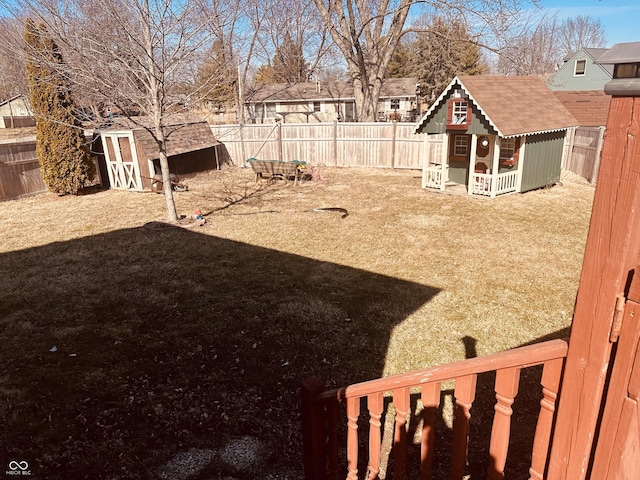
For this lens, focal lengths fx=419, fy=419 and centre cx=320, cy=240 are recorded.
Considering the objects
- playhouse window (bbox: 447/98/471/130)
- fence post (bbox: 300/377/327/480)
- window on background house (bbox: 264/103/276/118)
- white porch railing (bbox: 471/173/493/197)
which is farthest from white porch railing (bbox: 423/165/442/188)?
window on background house (bbox: 264/103/276/118)

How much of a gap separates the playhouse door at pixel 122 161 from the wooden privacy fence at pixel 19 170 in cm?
258

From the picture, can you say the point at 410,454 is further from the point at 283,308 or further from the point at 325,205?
the point at 325,205

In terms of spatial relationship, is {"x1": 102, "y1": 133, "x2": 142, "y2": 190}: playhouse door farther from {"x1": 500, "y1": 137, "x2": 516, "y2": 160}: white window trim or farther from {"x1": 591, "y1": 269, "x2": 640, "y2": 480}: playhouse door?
{"x1": 591, "y1": 269, "x2": 640, "y2": 480}: playhouse door

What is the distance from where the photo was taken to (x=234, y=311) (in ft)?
22.9

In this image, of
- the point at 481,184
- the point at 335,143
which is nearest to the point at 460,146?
the point at 481,184

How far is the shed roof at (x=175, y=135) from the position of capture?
16.4m

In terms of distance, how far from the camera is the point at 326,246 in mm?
10117

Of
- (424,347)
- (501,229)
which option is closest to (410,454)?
(424,347)

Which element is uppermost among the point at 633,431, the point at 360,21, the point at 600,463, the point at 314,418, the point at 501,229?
the point at 360,21

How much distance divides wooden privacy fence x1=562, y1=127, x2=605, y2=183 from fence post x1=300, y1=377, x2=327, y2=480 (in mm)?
17036

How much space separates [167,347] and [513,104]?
1362 centimetres

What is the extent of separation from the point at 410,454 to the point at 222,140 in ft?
67.4

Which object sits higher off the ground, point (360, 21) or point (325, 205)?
point (360, 21)

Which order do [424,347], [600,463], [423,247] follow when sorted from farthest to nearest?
[423,247] < [424,347] < [600,463]
